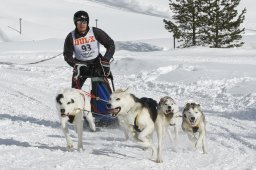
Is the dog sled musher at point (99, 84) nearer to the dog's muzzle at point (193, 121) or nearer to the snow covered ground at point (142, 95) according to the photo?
the snow covered ground at point (142, 95)

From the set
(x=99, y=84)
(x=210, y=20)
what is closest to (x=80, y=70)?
(x=99, y=84)

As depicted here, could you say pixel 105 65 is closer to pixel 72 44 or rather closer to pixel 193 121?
pixel 72 44

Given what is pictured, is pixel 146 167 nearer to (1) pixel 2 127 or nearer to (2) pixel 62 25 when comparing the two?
(1) pixel 2 127

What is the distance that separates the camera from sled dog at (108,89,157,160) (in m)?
5.91

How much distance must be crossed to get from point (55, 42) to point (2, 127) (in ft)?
104

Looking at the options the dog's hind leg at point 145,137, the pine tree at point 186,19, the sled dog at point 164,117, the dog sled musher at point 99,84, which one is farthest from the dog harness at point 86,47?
the pine tree at point 186,19

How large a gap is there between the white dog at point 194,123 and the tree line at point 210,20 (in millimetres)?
26133

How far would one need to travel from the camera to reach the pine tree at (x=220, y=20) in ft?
107

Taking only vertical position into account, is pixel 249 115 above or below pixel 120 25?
below

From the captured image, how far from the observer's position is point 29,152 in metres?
6.18

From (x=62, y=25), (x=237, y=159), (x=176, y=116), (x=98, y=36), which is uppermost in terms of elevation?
(x=62, y=25)

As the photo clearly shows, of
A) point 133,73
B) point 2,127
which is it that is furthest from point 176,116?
point 133,73

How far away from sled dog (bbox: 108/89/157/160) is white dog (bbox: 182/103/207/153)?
0.95 metres

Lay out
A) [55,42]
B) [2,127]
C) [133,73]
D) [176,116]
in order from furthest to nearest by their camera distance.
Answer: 1. [55,42]
2. [133,73]
3. [2,127]
4. [176,116]
